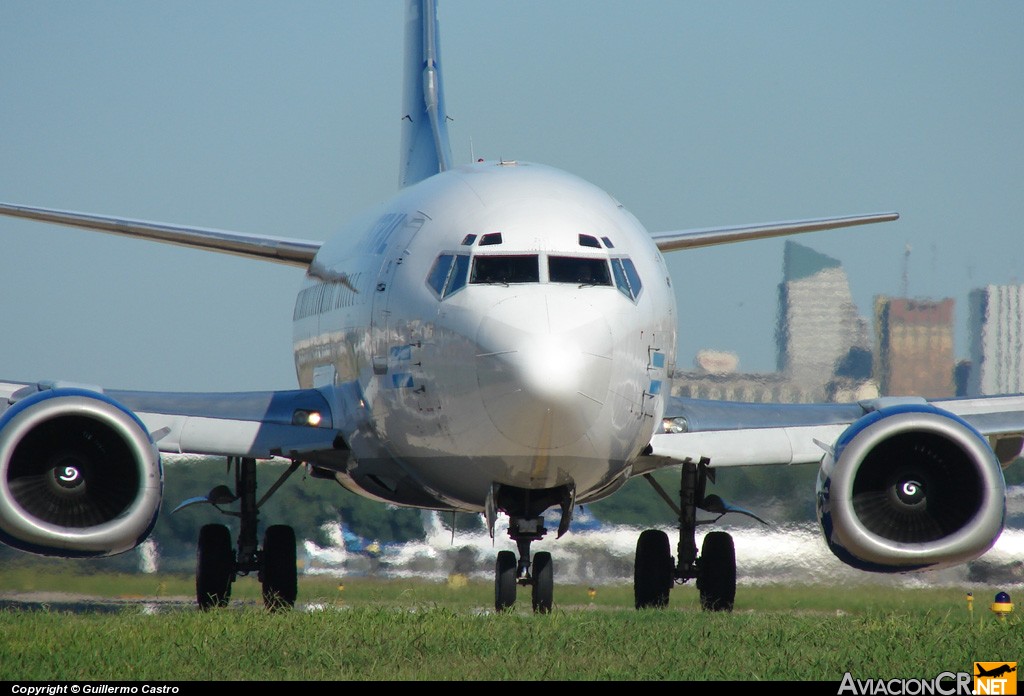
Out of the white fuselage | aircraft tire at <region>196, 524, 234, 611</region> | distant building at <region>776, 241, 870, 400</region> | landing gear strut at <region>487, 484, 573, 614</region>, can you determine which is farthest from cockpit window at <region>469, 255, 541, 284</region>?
distant building at <region>776, 241, 870, 400</region>

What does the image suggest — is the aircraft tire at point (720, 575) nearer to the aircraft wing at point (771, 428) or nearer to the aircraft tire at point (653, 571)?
the aircraft tire at point (653, 571)

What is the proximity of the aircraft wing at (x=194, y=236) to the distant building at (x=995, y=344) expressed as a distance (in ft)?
61.8

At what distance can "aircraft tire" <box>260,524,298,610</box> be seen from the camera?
54.5 ft

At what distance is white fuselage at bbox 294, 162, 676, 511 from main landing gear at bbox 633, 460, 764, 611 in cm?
236

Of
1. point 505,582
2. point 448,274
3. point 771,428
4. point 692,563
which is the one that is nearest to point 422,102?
point 692,563

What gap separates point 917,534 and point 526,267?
4234mm

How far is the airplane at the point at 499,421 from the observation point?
1217 centimetres

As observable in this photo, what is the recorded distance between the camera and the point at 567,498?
1338 centimetres

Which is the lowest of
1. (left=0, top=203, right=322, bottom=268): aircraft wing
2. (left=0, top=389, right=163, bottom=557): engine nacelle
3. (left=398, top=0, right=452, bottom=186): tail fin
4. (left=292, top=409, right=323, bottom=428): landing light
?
(left=0, top=389, right=163, bottom=557): engine nacelle

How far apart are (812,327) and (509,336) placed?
17.9m

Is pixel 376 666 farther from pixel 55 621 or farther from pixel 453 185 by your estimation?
pixel 453 185

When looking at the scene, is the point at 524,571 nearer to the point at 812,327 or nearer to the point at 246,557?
the point at 246,557

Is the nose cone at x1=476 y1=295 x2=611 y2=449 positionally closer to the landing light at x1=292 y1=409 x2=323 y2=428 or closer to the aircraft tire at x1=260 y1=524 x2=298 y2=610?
the landing light at x1=292 y1=409 x2=323 y2=428

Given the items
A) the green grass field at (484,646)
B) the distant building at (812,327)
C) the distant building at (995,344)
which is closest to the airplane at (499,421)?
the green grass field at (484,646)
